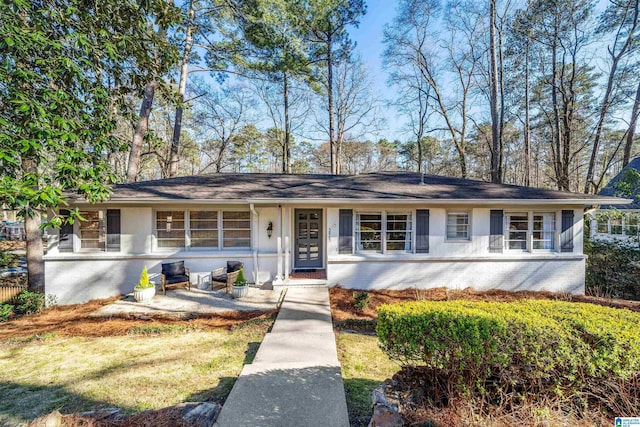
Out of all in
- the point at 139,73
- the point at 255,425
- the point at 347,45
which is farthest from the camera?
the point at 347,45

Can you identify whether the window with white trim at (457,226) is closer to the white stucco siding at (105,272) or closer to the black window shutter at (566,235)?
the black window shutter at (566,235)

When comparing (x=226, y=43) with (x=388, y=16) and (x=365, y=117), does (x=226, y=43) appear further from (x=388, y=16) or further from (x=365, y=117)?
(x=365, y=117)

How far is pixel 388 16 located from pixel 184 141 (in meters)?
18.3

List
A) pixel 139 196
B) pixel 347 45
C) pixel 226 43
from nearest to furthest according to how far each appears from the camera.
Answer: pixel 139 196 → pixel 226 43 → pixel 347 45

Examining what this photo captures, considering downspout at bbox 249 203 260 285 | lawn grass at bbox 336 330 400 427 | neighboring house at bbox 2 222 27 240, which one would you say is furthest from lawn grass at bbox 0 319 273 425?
neighboring house at bbox 2 222 27 240

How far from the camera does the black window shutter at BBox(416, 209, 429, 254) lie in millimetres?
8031

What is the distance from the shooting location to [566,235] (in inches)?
320

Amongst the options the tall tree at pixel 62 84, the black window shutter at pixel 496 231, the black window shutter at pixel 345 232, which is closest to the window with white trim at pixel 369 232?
the black window shutter at pixel 345 232

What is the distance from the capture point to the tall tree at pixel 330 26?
1477 cm

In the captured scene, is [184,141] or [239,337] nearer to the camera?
[239,337]

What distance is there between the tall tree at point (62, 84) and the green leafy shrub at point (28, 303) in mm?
3771

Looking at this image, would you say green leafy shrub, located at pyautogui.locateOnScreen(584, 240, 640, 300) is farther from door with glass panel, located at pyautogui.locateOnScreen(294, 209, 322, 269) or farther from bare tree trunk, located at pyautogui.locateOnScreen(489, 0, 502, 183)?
door with glass panel, located at pyautogui.locateOnScreen(294, 209, 322, 269)

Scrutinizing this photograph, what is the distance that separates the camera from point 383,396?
106 inches

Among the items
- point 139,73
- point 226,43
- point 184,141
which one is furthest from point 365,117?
point 139,73
